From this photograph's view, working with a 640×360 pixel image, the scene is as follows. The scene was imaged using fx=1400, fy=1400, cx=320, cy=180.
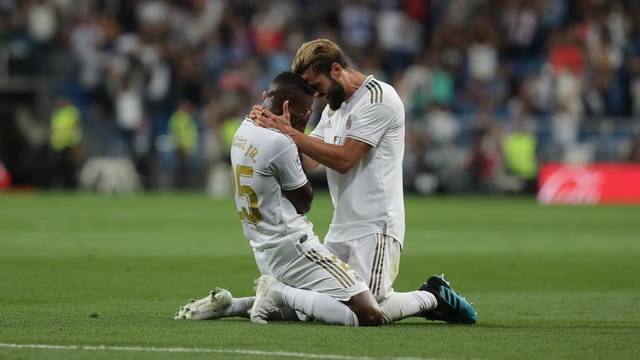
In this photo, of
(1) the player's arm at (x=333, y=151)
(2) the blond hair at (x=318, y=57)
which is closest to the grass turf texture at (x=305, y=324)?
(1) the player's arm at (x=333, y=151)

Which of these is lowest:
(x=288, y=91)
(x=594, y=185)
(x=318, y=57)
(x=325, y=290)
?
(x=325, y=290)

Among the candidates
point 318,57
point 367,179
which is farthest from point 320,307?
point 318,57

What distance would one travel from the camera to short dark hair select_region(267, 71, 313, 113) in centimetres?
898

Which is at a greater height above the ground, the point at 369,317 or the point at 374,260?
the point at 374,260

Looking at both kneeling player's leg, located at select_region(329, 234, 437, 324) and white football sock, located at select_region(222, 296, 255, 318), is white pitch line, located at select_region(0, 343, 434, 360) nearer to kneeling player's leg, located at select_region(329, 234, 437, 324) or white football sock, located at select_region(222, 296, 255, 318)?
white football sock, located at select_region(222, 296, 255, 318)

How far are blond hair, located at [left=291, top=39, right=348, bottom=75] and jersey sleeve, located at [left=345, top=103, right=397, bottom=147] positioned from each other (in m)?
0.38

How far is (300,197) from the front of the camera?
29.6ft

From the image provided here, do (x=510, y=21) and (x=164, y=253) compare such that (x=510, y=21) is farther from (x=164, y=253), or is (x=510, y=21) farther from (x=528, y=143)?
(x=164, y=253)

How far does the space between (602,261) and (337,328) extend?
Result: 7346 millimetres

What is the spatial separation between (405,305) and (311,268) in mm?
728

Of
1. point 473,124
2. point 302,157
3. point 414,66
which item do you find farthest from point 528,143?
point 302,157

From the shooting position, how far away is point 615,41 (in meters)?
32.6

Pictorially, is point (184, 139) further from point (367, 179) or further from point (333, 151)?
point (333, 151)

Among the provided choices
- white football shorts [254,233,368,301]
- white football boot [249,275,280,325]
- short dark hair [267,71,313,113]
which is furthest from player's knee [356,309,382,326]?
short dark hair [267,71,313,113]
